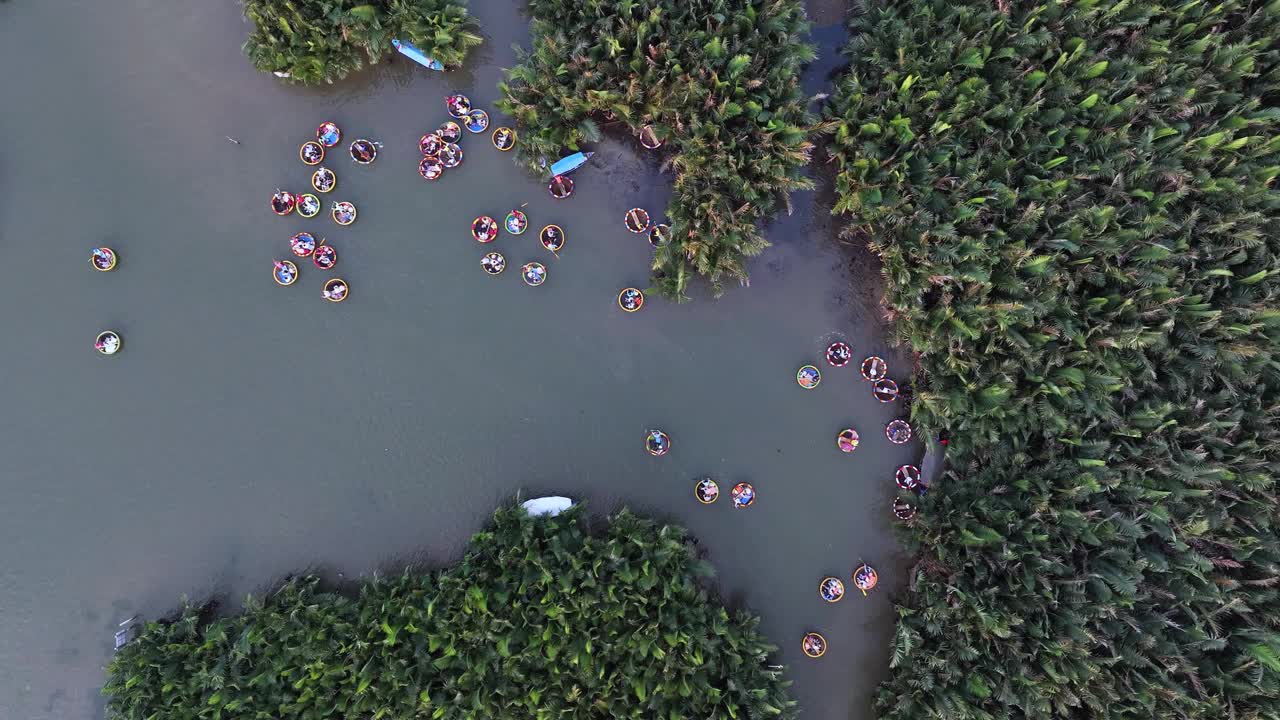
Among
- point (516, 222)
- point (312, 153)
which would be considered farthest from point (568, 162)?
point (312, 153)

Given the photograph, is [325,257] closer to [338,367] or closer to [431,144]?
[338,367]

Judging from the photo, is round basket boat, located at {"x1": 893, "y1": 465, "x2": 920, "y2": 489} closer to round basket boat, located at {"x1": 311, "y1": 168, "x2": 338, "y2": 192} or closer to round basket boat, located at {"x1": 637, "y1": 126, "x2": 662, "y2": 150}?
round basket boat, located at {"x1": 637, "y1": 126, "x2": 662, "y2": 150}

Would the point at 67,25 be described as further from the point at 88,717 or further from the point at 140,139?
the point at 88,717

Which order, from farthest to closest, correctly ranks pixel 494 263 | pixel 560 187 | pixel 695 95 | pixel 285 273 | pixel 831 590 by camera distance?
pixel 560 187
pixel 494 263
pixel 285 273
pixel 831 590
pixel 695 95

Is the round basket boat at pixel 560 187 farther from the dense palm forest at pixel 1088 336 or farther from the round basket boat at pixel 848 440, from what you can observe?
the round basket boat at pixel 848 440

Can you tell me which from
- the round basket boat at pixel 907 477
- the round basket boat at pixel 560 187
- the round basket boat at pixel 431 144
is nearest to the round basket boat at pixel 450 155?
the round basket boat at pixel 431 144

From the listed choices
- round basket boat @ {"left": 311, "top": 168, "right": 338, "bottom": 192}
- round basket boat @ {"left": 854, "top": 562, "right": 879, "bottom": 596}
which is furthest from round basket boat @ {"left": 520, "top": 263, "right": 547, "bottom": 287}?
round basket boat @ {"left": 854, "top": 562, "right": 879, "bottom": 596}
